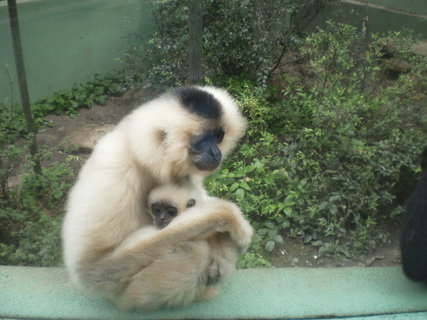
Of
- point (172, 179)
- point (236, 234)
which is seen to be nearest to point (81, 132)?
point (172, 179)

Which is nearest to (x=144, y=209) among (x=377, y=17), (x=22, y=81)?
(x=22, y=81)

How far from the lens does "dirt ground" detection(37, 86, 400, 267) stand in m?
3.46

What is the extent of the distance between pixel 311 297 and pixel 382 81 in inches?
128

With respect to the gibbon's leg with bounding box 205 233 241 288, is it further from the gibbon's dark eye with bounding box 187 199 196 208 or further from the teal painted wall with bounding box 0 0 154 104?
the teal painted wall with bounding box 0 0 154 104

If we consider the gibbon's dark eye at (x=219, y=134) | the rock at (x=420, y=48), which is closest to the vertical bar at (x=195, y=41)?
the gibbon's dark eye at (x=219, y=134)

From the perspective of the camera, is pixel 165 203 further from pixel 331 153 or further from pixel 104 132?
pixel 104 132

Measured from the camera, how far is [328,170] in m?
3.88

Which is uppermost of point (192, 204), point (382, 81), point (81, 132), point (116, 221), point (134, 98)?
point (116, 221)

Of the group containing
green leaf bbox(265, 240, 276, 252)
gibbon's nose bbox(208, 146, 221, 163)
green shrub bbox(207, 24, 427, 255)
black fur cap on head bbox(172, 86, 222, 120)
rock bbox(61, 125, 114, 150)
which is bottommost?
rock bbox(61, 125, 114, 150)

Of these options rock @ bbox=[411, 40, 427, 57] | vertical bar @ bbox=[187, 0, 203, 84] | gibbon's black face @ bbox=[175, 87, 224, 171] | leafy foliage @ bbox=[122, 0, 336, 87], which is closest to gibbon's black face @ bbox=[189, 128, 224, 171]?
gibbon's black face @ bbox=[175, 87, 224, 171]

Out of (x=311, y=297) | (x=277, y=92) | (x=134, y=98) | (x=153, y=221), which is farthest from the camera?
(x=277, y=92)

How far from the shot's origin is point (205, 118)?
225cm

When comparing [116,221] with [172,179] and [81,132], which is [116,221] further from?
[81,132]

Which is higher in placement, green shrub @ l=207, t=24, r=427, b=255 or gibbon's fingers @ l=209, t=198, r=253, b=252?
gibbon's fingers @ l=209, t=198, r=253, b=252
